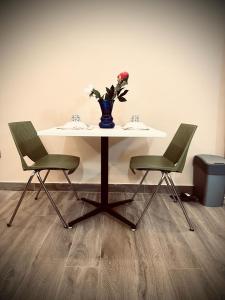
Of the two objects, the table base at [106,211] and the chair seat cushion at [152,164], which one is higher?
the chair seat cushion at [152,164]

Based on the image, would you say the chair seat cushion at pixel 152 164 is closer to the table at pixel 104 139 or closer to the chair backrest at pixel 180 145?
the chair backrest at pixel 180 145

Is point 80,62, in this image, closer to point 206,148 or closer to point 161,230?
point 206,148

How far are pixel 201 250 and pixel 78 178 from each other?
5.39 feet

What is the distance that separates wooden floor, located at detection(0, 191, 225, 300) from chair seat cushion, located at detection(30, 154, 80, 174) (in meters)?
0.52

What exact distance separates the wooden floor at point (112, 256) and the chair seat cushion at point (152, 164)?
1.71 feet

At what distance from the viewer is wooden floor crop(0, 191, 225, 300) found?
1.29 metres

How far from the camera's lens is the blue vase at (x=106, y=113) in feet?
6.60

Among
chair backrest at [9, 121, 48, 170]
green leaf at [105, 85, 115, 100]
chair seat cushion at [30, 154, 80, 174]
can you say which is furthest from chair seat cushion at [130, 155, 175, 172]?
chair backrest at [9, 121, 48, 170]

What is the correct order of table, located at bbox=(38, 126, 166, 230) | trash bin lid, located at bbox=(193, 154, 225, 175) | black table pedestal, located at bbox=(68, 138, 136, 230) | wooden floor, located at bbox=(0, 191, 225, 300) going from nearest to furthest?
wooden floor, located at bbox=(0, 191, 225, 300) < table, located at bbox=(38, 126, 166, 230) < black table pedestal, located at bbox=(68, 138, 136, 230) < trash bin lid, located at bbox=(193, 154, 225, 175)

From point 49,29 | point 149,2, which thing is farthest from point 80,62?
point 149,2

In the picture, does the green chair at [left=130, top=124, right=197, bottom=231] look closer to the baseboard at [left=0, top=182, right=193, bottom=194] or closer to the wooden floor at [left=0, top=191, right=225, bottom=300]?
the wooden floor at [left=0, top=191, right=225, bottom=300]

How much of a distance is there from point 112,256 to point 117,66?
1.98 meters

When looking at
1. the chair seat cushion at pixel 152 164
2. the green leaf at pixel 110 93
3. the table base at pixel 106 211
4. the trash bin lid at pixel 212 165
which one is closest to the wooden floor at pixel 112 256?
the table base at pixel 106 211

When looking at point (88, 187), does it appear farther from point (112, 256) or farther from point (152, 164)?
point (112, 256)
